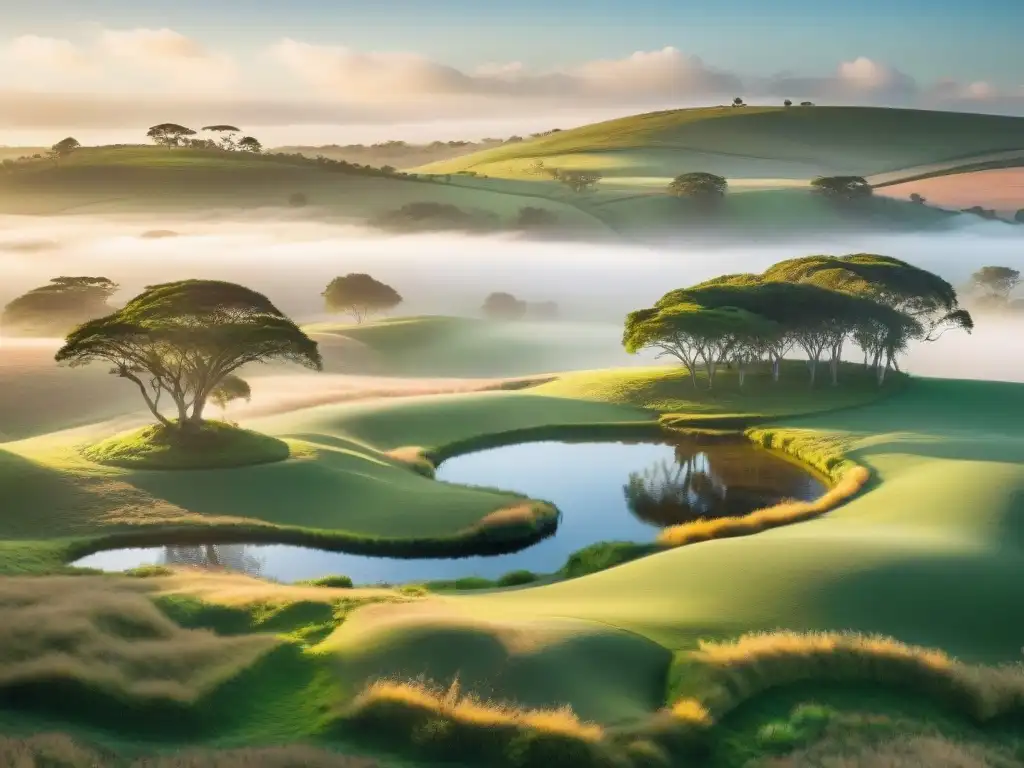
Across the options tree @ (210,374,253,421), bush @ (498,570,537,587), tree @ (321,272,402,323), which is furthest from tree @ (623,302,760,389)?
tree @ (321,272,402,323)

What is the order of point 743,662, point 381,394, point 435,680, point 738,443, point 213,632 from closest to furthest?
point 435,680 → point 743,662 → point 213,632 → point 738,443 → point 381,394

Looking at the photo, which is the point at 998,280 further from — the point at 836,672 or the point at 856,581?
the point at 836,672

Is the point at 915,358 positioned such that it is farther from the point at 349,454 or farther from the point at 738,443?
the point at 349,454

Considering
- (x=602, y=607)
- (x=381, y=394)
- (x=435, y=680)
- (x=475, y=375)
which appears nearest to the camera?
(x=435, y=680)

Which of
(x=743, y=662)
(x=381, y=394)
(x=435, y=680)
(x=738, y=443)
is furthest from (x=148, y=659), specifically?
(x=381, y=394)

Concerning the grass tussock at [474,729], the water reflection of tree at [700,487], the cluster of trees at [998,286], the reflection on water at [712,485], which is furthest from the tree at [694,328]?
the cluster of trees at [998,286]

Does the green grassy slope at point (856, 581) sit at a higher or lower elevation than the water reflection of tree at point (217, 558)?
higher

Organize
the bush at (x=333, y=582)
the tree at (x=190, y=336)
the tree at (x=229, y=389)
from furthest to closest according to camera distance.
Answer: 1. the tree at (x=229, y=389)
2. the tree at (x=190, y=336)
3. the bush at (x=333, y=582)

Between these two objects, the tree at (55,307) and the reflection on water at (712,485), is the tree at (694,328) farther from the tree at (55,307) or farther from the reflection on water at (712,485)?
the tree at (55,307)

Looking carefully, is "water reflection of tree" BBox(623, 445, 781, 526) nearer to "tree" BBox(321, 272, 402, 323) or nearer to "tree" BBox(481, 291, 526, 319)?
"tree" BBox(321, 272, 402, 323)
